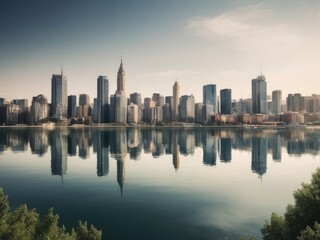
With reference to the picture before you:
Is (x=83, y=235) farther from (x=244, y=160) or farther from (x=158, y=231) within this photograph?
(x=244, y=160)

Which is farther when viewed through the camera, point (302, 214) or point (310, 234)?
point (302, 214)

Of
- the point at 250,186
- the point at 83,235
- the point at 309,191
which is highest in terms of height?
the point at 309,191

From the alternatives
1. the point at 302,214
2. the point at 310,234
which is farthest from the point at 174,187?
the point at 310,234

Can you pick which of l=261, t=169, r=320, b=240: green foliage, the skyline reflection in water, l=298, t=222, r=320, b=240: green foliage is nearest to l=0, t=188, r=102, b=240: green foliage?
the skyline reflection in water

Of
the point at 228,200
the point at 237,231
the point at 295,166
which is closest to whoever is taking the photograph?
the point at 237,231

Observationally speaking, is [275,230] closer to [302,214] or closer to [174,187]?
[302,214]

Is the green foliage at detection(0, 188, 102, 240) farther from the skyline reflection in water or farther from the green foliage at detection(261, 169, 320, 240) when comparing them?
the green foliage at detection(261, 169, 320, 240)

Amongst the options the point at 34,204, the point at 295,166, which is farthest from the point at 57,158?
the point at 295,166

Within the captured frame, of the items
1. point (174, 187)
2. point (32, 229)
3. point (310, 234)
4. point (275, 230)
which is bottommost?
point (174, 187)

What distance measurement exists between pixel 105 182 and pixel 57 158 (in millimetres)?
59338

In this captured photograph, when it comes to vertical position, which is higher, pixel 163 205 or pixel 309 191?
pixel 309 191

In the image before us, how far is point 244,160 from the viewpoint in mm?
138250

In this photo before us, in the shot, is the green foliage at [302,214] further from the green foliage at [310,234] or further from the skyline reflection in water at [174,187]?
the skyline reflection in water at [174,187]

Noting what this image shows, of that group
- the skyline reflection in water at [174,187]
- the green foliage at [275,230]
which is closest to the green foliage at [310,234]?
the green foliage at [275,230]
